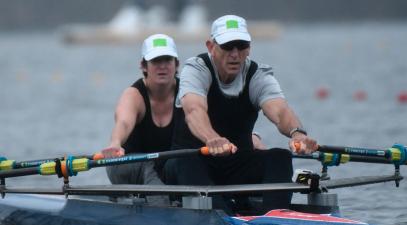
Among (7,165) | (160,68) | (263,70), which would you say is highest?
(160,68)

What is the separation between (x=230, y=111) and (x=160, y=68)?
1.13 metres

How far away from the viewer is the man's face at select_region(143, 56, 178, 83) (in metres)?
11.2

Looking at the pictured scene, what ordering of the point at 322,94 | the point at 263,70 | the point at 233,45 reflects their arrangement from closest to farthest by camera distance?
the point at 233,45 → the point at 263,70 → the point at 322,94

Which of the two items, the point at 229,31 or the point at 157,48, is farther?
the point at 157,48

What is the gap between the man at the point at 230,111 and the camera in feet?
33.2

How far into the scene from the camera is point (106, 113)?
26266 millimetres

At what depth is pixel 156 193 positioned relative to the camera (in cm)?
1011

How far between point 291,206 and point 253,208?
329 mm

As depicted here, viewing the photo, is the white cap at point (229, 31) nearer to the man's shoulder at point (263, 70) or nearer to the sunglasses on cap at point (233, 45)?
the sunglasses on cap at point (233, 45)

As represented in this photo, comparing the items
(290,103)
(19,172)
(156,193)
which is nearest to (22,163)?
(19,172)

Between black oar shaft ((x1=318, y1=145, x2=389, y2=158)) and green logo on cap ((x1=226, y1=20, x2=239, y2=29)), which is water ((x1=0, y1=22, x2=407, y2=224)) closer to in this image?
black oar shaft ((x1=318, y1=145, x2=389, y2=158))

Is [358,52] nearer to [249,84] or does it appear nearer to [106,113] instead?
[106,113]

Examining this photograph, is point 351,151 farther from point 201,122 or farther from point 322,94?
point 322,94

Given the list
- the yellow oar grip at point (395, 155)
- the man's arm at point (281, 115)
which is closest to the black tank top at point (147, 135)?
the man's arm at point (281, 115)
